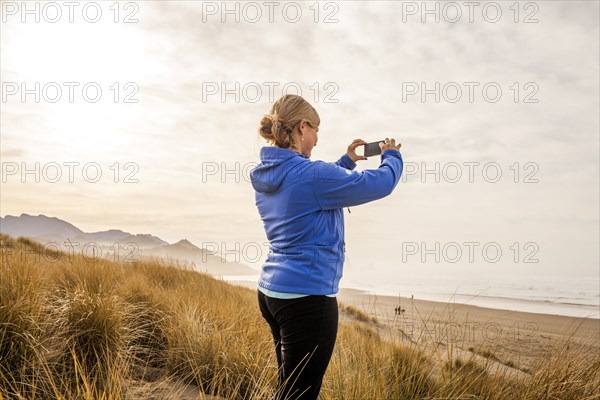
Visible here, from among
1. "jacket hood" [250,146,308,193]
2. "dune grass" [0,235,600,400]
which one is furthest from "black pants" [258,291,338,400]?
"dune grass" [0,235,600,400]

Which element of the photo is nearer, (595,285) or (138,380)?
(138,380)

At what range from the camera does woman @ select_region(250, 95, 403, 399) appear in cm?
198

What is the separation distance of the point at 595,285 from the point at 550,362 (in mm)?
29427

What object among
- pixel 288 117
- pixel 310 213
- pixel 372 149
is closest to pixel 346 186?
pixel 310 213

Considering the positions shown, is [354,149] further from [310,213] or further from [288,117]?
[310,213]

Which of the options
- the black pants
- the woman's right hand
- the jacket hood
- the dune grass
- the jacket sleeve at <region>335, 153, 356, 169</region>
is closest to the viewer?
the black pants

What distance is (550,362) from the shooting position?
335 cm

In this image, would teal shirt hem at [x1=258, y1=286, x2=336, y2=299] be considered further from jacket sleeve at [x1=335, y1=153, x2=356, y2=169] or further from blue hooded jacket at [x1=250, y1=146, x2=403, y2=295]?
jacket sleeve at [x1=335, y1=153, x2=356, y2=169]

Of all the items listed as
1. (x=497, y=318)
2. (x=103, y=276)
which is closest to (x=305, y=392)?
(x=103, y=276)

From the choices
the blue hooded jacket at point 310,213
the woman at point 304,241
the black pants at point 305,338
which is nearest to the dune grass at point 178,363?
the black pants at point 305,338

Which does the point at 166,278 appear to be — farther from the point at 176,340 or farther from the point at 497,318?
the point at 497,318

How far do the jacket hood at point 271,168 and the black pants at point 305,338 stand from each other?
1.79 ft

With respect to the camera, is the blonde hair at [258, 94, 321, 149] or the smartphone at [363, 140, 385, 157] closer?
the blonde hair at [258, 94, 321, 149]

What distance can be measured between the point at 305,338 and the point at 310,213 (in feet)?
1.80
